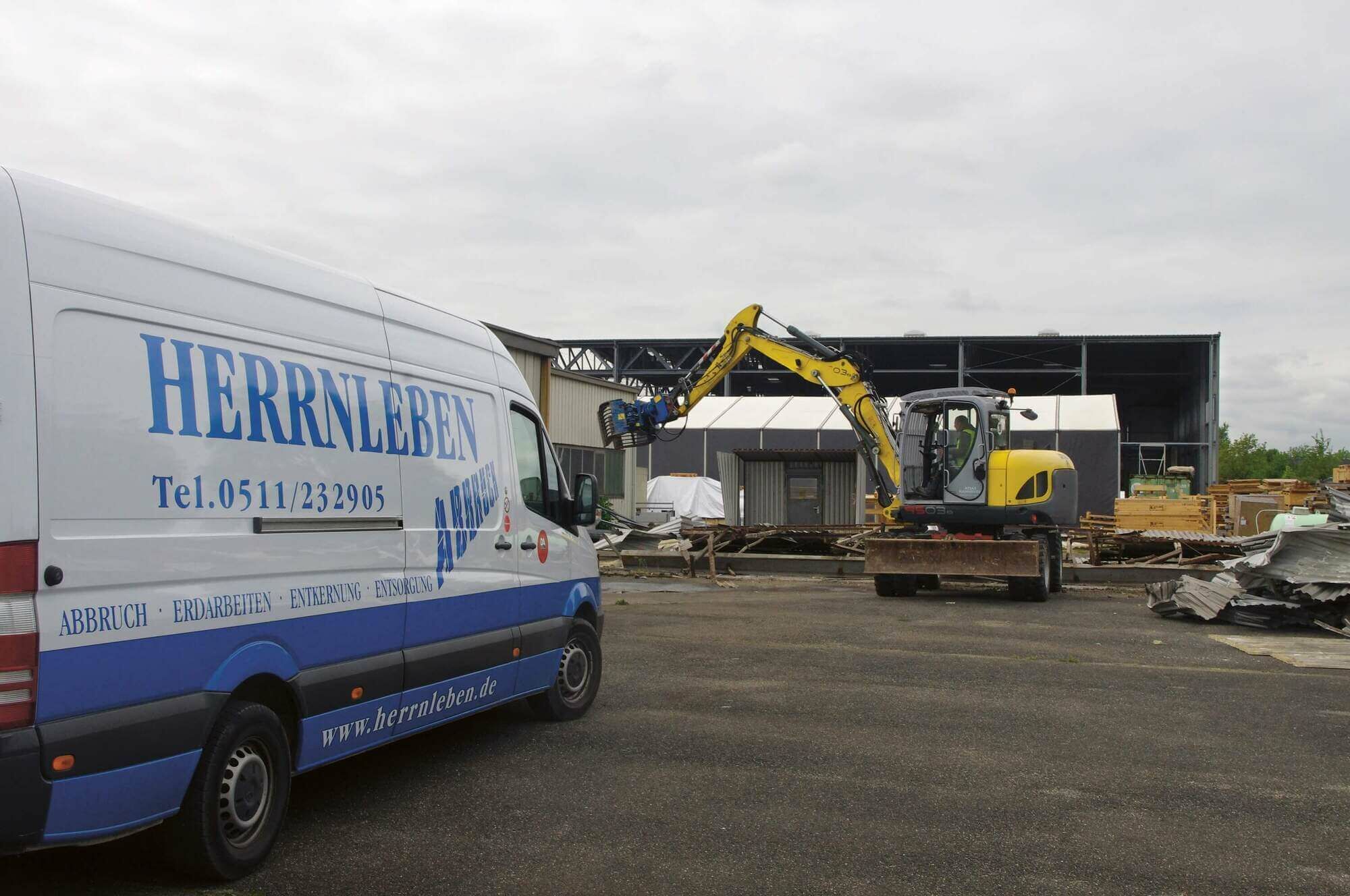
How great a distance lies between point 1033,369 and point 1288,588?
39.5 metres

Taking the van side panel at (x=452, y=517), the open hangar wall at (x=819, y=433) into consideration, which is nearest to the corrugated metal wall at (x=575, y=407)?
the open hangar wall at (x=819, y=433)

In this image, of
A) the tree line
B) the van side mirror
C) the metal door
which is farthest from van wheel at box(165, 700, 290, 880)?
the tree line

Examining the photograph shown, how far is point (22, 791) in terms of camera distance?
3760 millimetres

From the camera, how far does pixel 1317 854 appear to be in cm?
524

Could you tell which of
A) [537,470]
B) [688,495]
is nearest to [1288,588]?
[537,470]

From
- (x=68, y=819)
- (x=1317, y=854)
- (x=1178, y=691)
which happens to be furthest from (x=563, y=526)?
(x=1178, y=691)

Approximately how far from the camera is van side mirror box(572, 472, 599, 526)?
7.81 m

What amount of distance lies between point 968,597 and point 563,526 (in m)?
11.5

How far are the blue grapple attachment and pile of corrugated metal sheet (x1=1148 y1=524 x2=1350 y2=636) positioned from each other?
9190 millimetres

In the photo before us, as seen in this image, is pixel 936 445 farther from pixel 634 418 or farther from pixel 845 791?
pixel 845 791

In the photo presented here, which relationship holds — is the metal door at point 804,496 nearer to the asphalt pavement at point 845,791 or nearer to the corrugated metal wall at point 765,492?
the corrugated metal wall at point 765,492

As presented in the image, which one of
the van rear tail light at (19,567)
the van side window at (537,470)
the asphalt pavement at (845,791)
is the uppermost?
the van side window at (537,470)

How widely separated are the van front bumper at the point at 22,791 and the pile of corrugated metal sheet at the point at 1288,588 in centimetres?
1341

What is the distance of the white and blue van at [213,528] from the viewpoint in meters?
3.88
